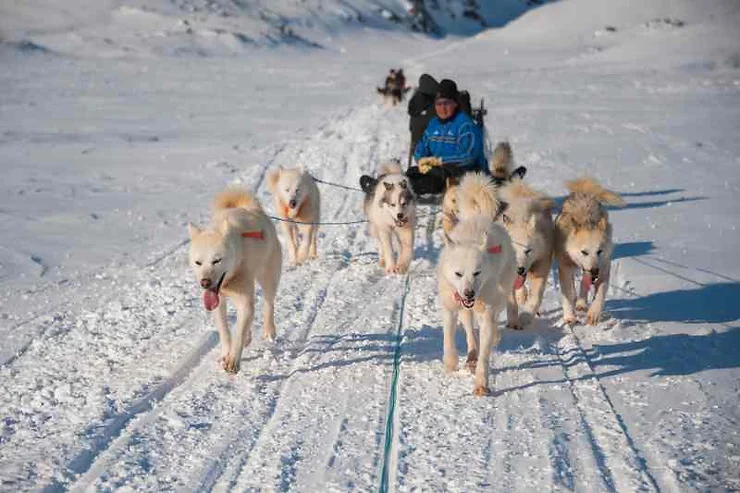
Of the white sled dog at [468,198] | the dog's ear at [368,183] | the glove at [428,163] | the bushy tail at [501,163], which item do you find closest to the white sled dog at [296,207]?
the dog's ear at [368,183]

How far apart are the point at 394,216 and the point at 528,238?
66.4 inches

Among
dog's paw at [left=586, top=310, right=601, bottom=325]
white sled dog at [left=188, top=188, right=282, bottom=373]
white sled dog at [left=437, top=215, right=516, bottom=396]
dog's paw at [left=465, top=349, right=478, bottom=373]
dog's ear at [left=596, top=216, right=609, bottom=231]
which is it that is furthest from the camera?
dog's paw at [left=586, top=310, right=601, bottom=325]

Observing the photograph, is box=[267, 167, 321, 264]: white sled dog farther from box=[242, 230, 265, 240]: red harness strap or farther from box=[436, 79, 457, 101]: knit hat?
box=[242, 230, 265, 240]: red harness strap

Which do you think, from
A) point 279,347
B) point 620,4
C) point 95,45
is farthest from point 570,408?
point 620,4

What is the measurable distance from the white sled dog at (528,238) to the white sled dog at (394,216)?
3.86 feet

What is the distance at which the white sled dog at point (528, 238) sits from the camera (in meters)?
5.12

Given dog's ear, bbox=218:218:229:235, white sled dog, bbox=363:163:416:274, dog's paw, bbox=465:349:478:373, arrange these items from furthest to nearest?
1. white sled dog, bbox=363:163:416:274
2. dog's paw, bbox=465:349:478:373
3. dog's ear, bbox=218:218:229:235

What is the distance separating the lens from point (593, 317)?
5312 millimetres

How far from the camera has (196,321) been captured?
5.32 metres

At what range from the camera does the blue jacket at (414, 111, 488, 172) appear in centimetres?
729

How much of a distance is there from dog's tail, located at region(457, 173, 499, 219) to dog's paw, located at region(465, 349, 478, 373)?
1.26 meters

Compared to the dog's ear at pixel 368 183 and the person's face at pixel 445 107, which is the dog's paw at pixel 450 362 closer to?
the dog's ear at pixel 368 183

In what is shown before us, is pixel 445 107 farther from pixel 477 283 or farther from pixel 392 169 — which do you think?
pixel 477 283

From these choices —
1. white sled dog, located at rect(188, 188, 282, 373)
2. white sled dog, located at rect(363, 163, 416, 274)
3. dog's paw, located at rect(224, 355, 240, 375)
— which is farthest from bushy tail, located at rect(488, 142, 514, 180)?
dog's paw, located at rect(224, 355, 240, 375)
